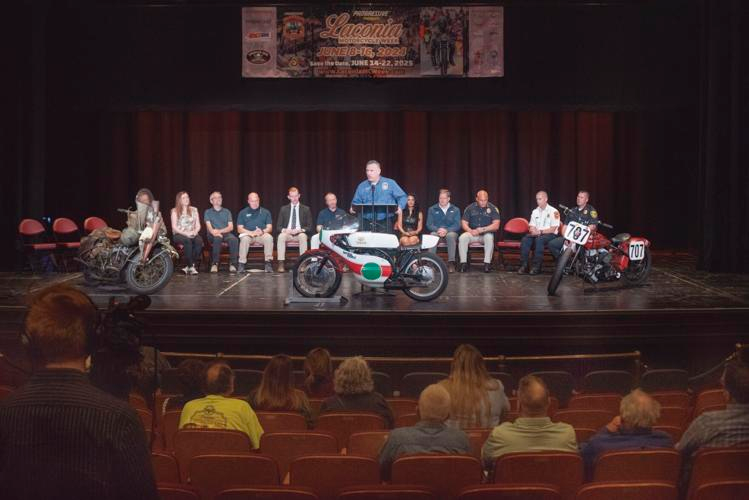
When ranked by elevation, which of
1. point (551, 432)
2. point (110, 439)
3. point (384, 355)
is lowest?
point (384, 355)

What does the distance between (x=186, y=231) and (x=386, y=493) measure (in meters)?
8.63

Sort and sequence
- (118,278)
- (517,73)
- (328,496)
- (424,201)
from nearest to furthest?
(328,496), (118,278), (517,73), (424,201)

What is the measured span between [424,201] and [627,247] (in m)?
5.48

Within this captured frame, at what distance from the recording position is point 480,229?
11070 millimetres

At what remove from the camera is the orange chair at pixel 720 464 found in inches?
117

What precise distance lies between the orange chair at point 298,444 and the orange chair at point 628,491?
3.56 feet

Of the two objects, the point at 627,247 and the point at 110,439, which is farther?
the point at 627,247

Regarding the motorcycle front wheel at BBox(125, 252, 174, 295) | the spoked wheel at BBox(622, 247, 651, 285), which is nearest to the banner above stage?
the spoked wheel at BBox(622, 247, 651, 285)

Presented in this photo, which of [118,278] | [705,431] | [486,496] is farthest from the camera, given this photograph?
[118,278]

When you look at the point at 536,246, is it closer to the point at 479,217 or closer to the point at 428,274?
the point at 479,217

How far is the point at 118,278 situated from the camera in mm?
8727

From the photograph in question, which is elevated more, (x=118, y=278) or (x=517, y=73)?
(x=517, y=73)

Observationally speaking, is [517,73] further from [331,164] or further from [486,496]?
[486,496]

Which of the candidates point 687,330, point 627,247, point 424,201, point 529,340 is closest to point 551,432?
point 529,340
